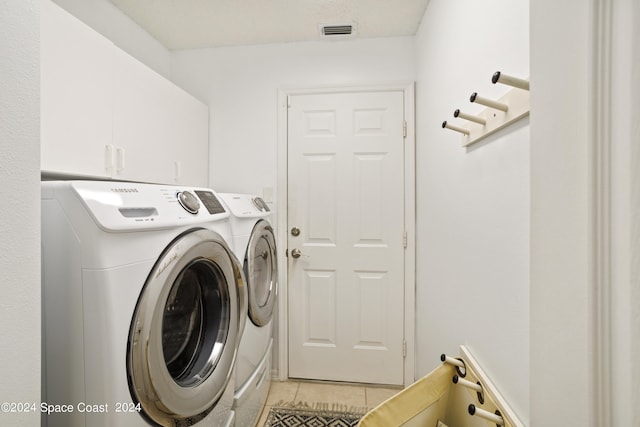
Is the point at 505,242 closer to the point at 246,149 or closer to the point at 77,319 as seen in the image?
the point at 77,319

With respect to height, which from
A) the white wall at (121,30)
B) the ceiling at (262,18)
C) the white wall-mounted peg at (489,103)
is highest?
the ceiling at (262,18)

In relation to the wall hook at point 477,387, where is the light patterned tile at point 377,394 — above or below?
below

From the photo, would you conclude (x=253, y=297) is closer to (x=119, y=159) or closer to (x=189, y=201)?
(x=189, y=201)

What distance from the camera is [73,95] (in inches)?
46.4

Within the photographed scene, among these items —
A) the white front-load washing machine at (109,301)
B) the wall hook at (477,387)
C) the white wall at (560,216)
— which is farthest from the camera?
the wall hook at (477,387)

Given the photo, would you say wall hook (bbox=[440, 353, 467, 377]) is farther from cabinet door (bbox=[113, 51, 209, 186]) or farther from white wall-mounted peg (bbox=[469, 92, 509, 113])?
cabinet door (bbox=[113, 51, 209, 186])

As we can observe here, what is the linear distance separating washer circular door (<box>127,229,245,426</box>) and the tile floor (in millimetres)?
945

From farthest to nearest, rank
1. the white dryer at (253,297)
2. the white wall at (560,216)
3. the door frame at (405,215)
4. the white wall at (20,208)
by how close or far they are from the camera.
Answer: the door frame at (405,215) → the white dryer at (253,297) → the white wall at (20,208) → the white wall at (560,216)

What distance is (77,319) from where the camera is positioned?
0.79 metres

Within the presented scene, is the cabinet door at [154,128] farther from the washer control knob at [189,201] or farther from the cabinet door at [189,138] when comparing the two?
the washer control knob at [189,201]

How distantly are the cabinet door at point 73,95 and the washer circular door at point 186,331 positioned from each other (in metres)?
0.60

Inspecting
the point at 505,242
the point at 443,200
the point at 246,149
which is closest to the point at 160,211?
the point at 505,242

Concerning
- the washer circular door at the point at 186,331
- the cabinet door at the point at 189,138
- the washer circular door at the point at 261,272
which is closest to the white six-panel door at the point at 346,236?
the washer circular door at the point at 261,272

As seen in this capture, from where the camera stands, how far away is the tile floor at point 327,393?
1990mm
